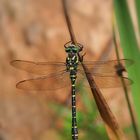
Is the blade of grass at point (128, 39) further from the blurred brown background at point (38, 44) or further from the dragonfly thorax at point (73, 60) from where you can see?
the blurred brown background at point (38, 44)

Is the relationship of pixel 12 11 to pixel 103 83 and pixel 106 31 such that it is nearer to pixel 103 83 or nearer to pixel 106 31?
pixel 106 31

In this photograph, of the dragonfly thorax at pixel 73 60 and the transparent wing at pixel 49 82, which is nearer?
the dragonfly thorax at pixel 73 60

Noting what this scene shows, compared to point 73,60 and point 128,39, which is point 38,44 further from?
point 128,39

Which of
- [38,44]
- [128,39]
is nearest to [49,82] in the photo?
[128,39]

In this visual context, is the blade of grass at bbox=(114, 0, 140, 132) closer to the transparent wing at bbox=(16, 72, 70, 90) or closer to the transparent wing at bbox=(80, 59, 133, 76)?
the transparent wing at bbox=(80, 59, 133, 76)

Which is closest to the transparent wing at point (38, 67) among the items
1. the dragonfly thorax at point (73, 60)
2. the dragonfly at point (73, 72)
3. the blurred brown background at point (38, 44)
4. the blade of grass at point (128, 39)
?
the dragonfly at point (73, 72)

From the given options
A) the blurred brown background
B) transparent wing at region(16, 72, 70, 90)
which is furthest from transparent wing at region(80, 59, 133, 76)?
the blurred brown background

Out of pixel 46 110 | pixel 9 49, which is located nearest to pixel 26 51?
pixel 9 49
